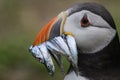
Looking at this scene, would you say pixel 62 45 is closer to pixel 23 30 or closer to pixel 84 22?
pixel 84 22

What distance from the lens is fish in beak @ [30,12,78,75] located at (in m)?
4.68

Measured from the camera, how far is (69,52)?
15.5ft

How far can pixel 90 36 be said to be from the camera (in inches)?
185

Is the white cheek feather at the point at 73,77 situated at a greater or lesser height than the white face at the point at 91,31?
lesser

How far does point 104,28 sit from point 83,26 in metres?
0.13

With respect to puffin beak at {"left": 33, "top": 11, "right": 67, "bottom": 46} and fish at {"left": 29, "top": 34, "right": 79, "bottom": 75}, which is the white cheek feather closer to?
fish at {"left": 29, "top": 34, "right": 79, "bottom": 75}

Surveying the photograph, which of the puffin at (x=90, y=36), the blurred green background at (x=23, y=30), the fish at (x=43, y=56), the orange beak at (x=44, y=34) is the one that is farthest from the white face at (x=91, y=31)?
the blurred green background at (x=23, y=30)

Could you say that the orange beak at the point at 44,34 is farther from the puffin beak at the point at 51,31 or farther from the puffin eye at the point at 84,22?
the puffin eye at the point at 84,22

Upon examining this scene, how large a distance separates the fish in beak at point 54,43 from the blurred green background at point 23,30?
Answer: 2.44 metres

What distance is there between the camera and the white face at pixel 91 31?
4.68 m

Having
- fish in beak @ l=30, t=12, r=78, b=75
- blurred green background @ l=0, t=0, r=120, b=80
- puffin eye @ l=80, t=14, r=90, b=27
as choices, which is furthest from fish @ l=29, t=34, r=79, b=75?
blurred green background @ l=0, t=0, r=120, b=80

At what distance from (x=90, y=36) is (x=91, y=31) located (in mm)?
35

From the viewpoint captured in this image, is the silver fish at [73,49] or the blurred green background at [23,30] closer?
the silver fish at [73,49]

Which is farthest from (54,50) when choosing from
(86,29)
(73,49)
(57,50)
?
(86,29)
